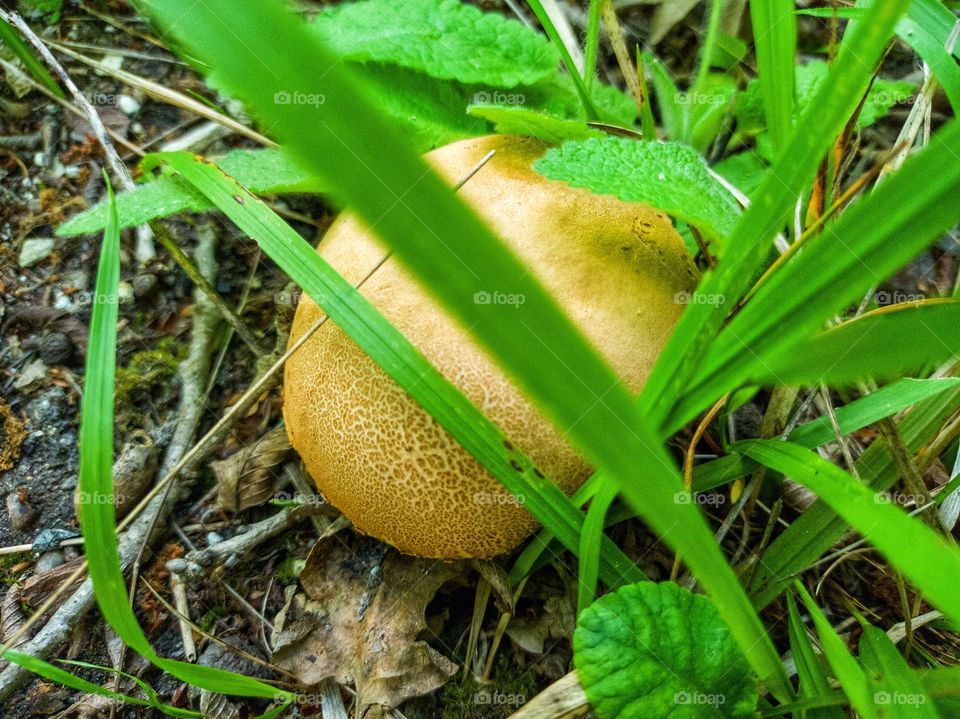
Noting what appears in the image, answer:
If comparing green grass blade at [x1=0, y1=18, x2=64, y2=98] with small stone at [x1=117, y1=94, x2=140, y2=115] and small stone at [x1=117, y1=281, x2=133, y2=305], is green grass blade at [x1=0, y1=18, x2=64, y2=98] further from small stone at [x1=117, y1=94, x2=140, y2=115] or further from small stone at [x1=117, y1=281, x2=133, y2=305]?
small stone at [x1=117, y1=281, x2=133, y2=305]

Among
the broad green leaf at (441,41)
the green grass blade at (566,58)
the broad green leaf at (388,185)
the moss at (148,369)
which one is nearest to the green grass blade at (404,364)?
the broad green leaf at (441,41)

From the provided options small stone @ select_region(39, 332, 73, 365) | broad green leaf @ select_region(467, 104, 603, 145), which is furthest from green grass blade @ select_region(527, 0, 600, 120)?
small stone @ select_region(39, 332, 73, 365)

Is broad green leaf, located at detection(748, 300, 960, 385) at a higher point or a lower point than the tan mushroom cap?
higher

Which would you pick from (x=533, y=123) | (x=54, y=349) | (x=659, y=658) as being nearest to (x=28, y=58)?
(x=54, y=349)

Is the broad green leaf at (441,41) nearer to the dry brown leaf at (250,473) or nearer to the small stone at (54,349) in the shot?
the dry brown leaf at (250,473)

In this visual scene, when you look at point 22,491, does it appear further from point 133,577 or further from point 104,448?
point 104,448

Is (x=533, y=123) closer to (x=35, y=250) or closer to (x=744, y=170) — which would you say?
(x=744, y=170)

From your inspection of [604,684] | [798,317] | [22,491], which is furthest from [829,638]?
[22,491]
